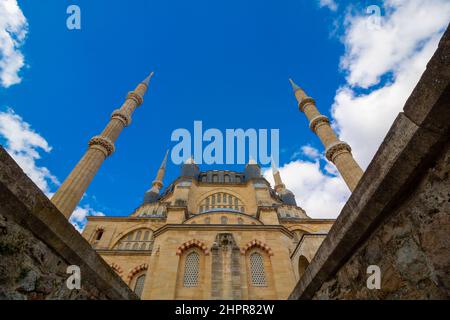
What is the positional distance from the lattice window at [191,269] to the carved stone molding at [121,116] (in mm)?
8828

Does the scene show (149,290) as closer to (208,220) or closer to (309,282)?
(208,220)

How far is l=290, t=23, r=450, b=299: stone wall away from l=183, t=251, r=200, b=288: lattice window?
12.0m

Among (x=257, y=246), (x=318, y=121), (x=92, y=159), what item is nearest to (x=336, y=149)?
(x=318, y=121)

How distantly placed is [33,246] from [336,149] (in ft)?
44.2

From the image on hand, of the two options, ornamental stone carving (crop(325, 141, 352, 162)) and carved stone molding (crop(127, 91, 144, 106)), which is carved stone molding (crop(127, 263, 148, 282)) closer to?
carved stone molding (crop(127, 91, 144, 106))

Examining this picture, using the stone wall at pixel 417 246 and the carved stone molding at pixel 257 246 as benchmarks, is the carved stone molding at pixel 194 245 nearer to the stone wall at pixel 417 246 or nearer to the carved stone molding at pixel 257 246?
the carved stone molding at pixel 257 246

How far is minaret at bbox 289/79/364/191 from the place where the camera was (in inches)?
462

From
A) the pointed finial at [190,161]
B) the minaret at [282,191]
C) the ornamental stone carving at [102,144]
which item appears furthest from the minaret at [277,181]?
the ornamental stone carving at [102,144]

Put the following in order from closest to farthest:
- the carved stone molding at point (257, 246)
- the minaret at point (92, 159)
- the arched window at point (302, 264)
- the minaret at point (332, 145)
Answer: the minaret at point (92, 159), the minaret at point (332, 145), the arched window at point (302, 264), the carved stone molding at point (257, 246)

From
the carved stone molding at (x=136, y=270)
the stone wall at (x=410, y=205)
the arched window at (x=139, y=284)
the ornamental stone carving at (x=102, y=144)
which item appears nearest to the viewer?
the stone wall at (x=410, y=205)

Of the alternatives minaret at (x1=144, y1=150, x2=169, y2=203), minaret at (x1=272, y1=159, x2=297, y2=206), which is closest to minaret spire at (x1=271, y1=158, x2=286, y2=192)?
minaret at (x1=272, y1=159, x2=297, y2=206)

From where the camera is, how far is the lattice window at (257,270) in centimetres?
1277

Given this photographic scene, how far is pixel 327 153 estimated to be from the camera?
13.3 m
